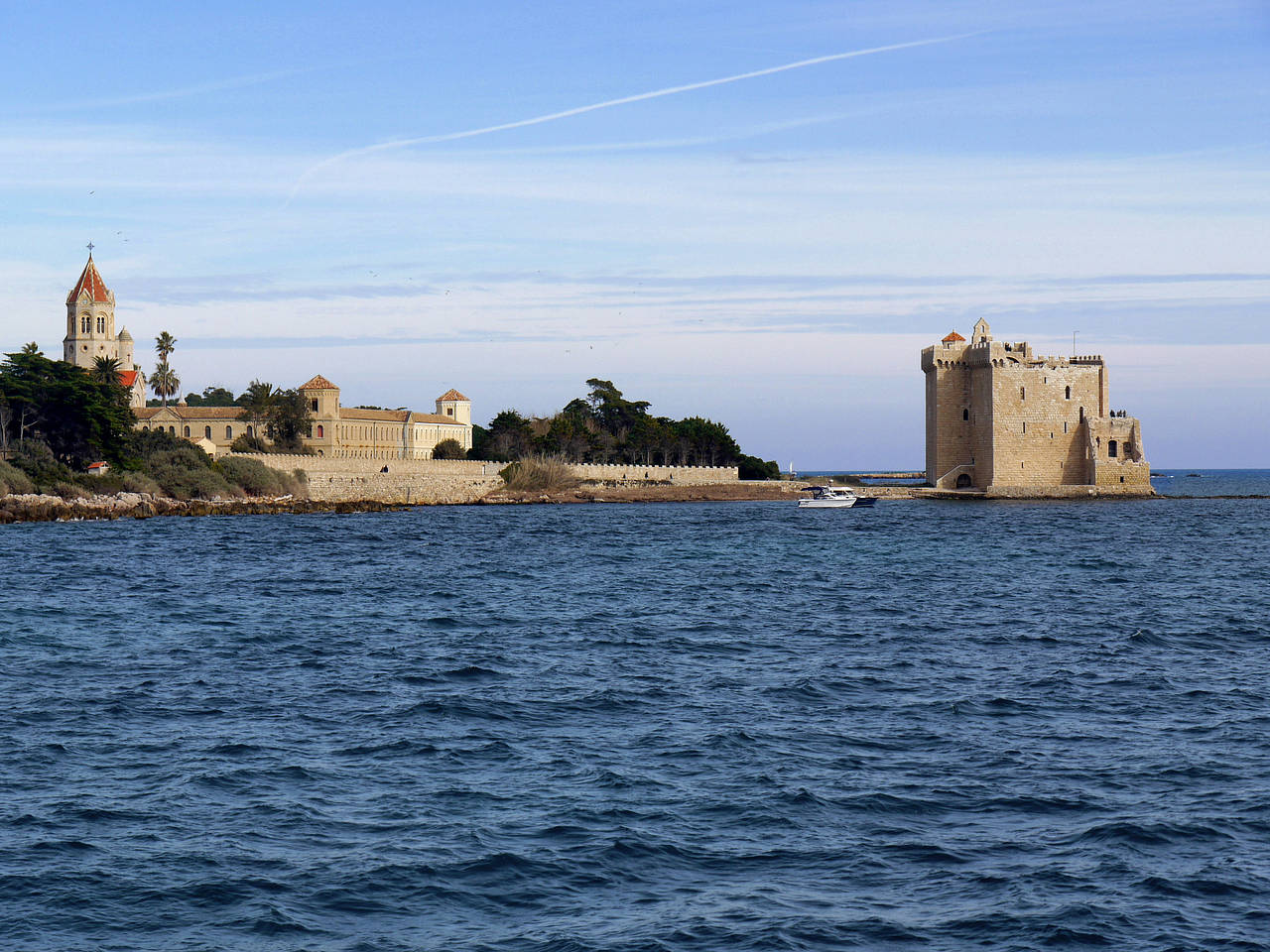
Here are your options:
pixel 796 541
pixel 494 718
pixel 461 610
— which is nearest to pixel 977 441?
pixel 796 541

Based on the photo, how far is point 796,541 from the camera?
150ft

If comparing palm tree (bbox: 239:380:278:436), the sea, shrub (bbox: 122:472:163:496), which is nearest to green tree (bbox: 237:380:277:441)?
palm tree (bbox: 239:380:278:436)

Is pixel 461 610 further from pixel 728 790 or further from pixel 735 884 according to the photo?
pixel 735 884

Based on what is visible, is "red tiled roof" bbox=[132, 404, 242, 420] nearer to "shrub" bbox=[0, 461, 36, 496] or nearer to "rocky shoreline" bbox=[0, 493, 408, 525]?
"rocky shoreline" bbox=[0, 493, 408, 525]

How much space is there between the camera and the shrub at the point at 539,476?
8506 cm

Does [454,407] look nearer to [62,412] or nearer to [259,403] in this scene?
[259,403]

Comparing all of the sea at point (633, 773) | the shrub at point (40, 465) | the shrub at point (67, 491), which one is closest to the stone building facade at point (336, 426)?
the shrub at point (40, 465)

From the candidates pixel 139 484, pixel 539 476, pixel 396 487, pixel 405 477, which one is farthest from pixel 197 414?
pixel 139 484

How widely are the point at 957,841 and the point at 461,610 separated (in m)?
15.8

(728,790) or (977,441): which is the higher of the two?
(977,441)

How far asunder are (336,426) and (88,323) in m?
20.0

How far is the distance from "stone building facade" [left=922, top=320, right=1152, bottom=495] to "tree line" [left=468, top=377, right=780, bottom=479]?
2743cm

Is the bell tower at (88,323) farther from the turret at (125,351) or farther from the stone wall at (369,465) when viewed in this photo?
the stone wall at (369,465)

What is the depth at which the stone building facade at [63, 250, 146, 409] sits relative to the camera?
98250mm
